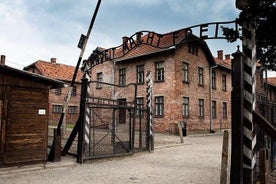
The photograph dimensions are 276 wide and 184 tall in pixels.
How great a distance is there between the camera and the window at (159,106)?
76.1 feet

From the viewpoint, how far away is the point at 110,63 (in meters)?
28.2

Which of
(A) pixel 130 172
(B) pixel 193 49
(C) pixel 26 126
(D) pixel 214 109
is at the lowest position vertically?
(A) pixel 130 172

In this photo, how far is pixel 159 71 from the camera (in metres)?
23.9

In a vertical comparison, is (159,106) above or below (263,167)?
above

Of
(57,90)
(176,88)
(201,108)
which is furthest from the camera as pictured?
(57,90)

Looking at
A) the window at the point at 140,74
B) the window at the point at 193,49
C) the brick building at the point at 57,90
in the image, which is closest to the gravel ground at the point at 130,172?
the window at the point at 140,74

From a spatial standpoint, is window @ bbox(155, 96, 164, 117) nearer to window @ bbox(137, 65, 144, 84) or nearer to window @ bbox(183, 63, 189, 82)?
window @ bbox(137, 65, 144, 84)

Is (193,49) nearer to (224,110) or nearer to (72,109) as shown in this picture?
(224,110)

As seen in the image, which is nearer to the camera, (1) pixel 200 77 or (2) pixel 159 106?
(2) pixel 159 106

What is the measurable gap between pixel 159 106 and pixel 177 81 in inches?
99.1

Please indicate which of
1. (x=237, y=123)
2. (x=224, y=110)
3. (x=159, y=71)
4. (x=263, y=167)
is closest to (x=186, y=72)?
(x=159, y=71)

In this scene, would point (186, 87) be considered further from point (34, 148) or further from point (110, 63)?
point (34, 148)

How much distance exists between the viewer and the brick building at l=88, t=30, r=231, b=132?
22.7 metres

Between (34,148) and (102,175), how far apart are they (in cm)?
240
